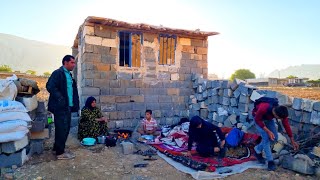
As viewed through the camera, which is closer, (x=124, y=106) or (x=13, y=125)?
(x=13, y=125)

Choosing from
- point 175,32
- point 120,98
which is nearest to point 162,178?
point 120,98

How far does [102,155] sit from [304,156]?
3924 millimetres

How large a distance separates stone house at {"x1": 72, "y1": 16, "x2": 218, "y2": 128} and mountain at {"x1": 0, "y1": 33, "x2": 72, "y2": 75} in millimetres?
92173

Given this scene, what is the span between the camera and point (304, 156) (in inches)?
173

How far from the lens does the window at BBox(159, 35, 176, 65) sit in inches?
325

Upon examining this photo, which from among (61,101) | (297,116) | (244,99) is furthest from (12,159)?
(297,116)

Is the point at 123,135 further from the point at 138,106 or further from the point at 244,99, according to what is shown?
the point at 244,99

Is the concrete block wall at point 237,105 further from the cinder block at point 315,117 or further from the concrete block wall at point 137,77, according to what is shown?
the concrete block wall at point 137,77

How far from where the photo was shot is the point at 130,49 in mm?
7820

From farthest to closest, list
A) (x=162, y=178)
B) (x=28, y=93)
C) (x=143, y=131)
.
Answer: (x=143, y=131) → (x=28, y=93) → (x=162, y=178)

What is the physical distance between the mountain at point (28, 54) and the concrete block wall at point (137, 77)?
3630 inches

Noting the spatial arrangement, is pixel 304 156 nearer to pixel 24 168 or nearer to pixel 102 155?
pixel 102 155

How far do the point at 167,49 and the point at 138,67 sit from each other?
4.01 feet

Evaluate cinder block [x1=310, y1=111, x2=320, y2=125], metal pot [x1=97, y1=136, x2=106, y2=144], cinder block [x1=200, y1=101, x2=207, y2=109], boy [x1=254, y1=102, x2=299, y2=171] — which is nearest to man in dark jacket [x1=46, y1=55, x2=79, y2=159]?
metal pot [x1=97, y1=136, x2=106, y2=144]
